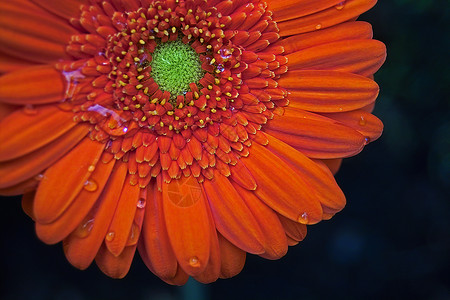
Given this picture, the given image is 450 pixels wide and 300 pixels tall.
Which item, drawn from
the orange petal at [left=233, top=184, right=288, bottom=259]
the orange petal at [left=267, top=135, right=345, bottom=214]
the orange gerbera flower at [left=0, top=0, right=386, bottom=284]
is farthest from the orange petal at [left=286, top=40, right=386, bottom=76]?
the orange petal at [left=233, top=184, right=288, bottom=259]

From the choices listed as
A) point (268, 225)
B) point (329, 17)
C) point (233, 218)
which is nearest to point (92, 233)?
point (233, 218)

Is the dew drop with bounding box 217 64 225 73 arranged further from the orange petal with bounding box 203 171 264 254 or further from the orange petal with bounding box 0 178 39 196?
the orange petal with bounding box 0 178 39 196

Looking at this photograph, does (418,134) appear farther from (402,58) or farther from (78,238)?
(78,238)

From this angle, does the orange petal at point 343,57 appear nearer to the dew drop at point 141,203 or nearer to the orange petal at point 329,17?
the orange petal at point 329,17

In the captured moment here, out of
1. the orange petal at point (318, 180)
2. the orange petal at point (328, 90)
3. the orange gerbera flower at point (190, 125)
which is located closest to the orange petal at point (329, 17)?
the orange gerbera flower at point (190, 125)

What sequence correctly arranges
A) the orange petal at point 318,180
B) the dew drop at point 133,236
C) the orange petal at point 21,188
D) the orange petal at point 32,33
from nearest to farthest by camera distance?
the orange petal at point 32,33, the orange petal at point 21,188, the dew drop at point 133,236, the orange petal at point 318,180

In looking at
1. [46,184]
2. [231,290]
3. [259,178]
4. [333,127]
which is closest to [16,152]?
[46,184]

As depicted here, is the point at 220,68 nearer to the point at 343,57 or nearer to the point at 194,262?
the point at 343,57
